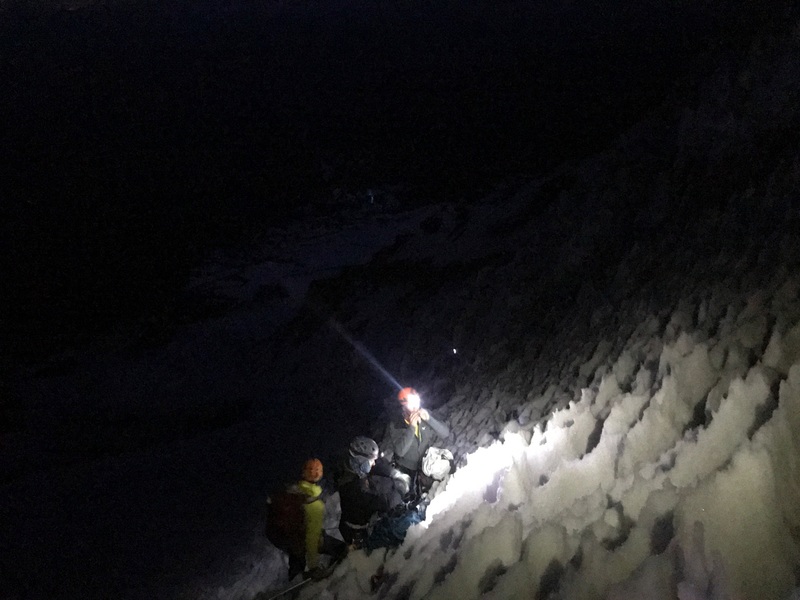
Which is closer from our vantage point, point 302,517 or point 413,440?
point 302,517

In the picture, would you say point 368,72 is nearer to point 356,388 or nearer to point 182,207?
point 182,207

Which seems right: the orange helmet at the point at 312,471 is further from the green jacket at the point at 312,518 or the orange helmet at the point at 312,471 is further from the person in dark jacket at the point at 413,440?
the person in dark jacket at the point at 413,440

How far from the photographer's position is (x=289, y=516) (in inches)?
194

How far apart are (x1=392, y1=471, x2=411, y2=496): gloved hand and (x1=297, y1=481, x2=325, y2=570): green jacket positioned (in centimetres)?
80

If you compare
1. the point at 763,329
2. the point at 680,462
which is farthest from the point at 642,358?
the point at 680,462

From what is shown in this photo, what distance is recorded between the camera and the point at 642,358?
16.0ft

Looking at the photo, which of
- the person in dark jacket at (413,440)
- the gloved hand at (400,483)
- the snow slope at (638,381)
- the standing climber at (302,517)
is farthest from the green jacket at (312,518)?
the person in dark jacket at (413,440)

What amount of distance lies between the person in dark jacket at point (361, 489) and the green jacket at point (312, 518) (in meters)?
0.36

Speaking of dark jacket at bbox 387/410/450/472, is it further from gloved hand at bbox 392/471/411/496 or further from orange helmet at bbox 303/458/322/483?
orange helmet at bbox 303/458/322/483

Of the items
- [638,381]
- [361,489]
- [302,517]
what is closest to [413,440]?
[361,489]

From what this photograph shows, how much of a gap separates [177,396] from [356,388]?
613cm

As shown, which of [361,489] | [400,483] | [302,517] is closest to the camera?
[302,517]

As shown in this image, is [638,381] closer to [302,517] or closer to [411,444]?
[411,444]

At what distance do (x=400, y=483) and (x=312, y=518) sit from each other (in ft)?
3.16
